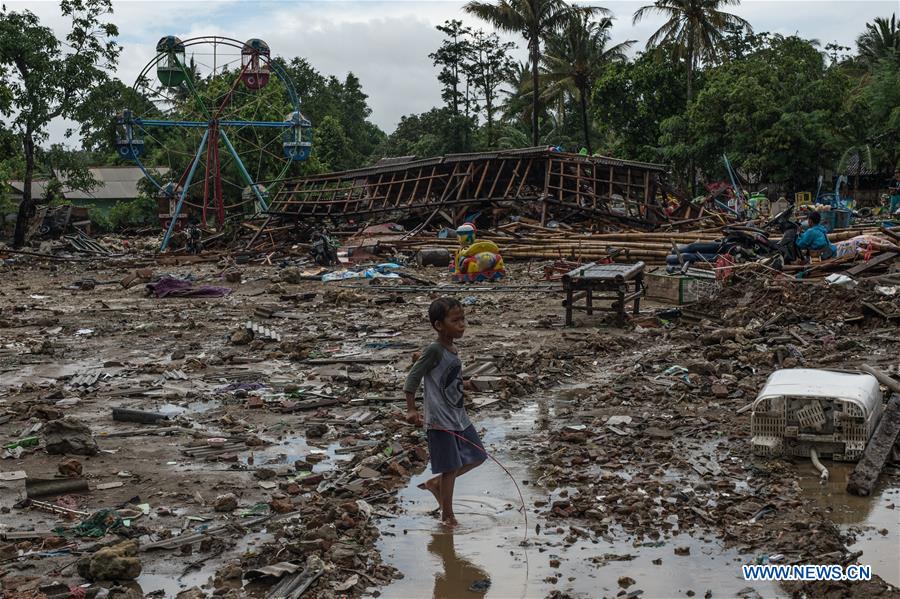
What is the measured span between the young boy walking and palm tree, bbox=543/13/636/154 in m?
39.0

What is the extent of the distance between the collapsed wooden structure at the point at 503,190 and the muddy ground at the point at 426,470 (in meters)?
14.2

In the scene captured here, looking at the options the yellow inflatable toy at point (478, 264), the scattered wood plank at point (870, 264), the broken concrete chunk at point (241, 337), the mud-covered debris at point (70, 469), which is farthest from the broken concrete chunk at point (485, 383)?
the yellow inflatable toy at point (478, 264)

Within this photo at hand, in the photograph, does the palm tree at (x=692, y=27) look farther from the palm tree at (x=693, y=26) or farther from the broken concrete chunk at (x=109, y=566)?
the broken concrete chunk at (x=109, y=566)

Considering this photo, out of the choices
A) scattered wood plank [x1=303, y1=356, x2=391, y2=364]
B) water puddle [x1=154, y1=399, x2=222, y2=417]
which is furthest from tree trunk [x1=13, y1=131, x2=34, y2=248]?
water puddle [x1=154, y1=399, x2=222, y2=417]

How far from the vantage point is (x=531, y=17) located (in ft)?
128

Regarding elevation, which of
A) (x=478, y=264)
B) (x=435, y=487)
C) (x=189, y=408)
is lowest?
(x=189, y=408)

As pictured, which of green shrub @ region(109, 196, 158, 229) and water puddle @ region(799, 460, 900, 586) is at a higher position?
green shrub @ region(109, 196, 158, 229)

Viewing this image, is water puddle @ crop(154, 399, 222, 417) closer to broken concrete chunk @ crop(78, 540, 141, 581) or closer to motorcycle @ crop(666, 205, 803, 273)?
broken concrete chunk @ crop(78, 540, 141, 581)

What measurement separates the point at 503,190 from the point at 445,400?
958 inches

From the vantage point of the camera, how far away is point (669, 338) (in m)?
12.2

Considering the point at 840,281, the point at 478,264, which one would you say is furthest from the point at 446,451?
the point at 478,264

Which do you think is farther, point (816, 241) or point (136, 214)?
point (136, 214)

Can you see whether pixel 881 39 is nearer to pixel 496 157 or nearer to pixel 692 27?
pixel 692 27

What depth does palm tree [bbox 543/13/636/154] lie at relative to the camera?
143 ft
